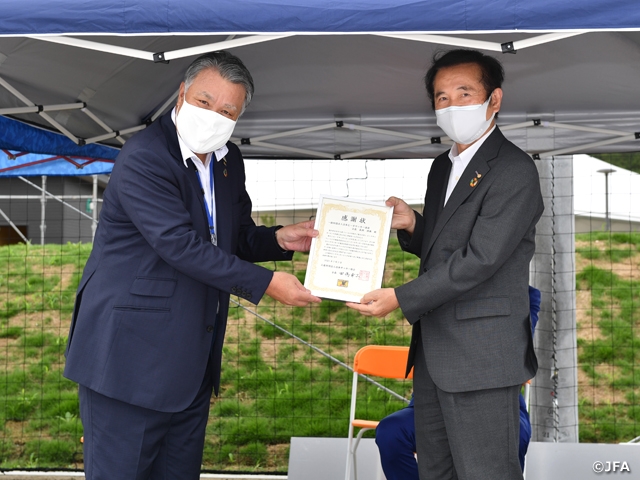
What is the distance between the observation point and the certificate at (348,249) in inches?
122

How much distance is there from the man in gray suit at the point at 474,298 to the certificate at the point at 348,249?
181mm

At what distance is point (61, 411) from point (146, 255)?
5061 millimetres

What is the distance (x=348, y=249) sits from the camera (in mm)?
3156

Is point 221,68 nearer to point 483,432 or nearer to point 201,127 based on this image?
point 201,127

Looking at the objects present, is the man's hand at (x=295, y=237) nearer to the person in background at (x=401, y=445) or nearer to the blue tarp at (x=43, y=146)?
the person in background at (x=401, y=445)

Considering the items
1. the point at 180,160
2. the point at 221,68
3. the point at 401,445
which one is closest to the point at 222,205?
the point at 180,160

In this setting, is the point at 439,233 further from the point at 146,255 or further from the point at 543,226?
the point at 543,226

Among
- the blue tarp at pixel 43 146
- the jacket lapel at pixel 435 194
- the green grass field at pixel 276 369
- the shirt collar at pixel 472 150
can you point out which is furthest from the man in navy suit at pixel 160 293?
the green grass field at pixel 276 369

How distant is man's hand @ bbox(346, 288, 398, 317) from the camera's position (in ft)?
9.49

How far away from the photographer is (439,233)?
2846 mm

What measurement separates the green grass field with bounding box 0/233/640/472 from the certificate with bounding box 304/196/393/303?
12.7 ft

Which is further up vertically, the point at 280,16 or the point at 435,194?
the point at 280,16
